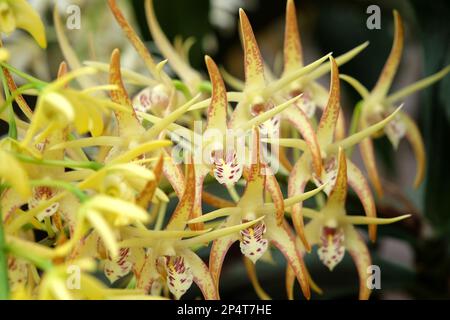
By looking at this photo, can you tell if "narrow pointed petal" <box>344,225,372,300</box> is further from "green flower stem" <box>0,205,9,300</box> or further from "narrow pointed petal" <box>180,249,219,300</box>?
"green flower stem" <box>0,205,9,300</box>

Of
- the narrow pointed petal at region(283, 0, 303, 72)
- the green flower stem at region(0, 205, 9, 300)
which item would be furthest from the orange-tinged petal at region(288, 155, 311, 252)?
the green flower stem at region(0, 205, 9, 300)

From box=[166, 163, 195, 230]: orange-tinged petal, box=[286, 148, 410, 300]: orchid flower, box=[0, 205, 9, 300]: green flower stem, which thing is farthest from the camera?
box=[286, 148, 410, 300]: orchid flower

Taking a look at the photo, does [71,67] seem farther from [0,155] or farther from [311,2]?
[311,2]

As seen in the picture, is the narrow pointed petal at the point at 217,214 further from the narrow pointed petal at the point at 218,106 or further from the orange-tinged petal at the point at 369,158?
→ the orange-tinged petal at the point at 369,158

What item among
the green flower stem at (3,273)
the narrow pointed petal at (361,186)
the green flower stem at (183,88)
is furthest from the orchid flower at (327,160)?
the green flower stem at (3,273)

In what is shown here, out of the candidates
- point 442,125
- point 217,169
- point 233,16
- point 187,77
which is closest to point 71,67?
point 187,77

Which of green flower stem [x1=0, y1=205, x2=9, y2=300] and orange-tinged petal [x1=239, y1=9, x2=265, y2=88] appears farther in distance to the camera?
orange-tinged petal [x1=239, y1=9, x2=265, y2=88]
